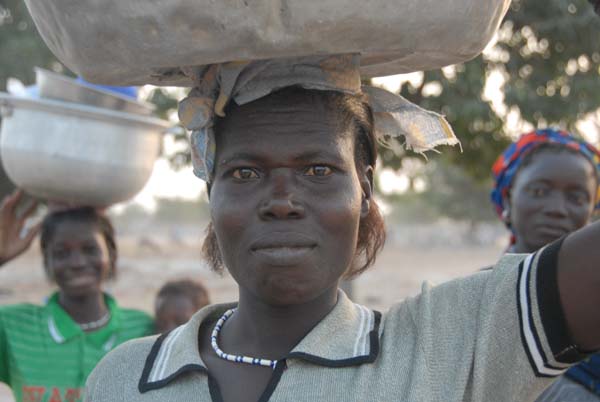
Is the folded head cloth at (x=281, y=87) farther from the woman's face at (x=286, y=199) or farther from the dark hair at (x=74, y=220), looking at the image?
the dark hair at (x=74, y=220)

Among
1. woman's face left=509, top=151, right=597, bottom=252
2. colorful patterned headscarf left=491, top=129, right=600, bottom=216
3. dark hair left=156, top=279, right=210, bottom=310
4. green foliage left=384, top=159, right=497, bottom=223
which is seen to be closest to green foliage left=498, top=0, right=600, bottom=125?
colorful patterned headscarf left=491, top=129, right=600, bottom=216

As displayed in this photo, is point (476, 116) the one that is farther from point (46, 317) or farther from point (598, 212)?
point (46, 317)

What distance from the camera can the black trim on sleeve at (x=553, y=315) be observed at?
1458mm

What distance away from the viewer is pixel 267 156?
5.36 feet

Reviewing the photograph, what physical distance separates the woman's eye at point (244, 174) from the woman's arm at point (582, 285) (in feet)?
2.06

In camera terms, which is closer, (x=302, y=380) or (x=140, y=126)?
(x=302, y=380)

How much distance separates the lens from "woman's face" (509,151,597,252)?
3.19 m

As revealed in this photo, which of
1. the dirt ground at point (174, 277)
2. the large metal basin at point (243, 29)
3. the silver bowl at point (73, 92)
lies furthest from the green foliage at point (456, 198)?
the large metal basin at point (243, 29)

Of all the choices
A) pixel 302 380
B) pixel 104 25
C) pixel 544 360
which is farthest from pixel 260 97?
pixel 544 360

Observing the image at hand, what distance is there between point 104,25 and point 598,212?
9.03 ft

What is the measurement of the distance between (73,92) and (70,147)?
0.26 metres

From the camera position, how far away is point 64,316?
11.4 feet

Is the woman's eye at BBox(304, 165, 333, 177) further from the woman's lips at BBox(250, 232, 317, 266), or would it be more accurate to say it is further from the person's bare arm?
the person's bare arm

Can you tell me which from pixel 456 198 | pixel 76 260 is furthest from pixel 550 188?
pixel 456 198
